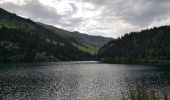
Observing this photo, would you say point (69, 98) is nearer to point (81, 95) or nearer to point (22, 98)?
point (81, 95)

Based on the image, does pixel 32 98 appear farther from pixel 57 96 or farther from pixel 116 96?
pixel 116 96

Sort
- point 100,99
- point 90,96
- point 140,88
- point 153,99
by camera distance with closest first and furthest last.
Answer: point 153,99 → point 140,88 → point 100,99 → point 90,96

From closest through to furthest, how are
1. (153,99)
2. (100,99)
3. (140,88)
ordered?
(153,99)
(140,88)
(100,99)

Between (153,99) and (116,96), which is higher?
(153,99)

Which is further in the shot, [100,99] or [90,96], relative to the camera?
[90,96]

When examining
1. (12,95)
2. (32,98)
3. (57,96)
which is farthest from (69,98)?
(12,95)

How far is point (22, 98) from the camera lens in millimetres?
70562

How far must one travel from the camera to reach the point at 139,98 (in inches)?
898

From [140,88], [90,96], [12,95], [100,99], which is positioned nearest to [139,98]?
[140,88]

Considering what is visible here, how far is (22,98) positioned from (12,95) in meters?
5.48

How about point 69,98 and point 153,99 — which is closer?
point 153,99

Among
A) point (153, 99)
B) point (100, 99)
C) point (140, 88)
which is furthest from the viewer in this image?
point (100, 99)

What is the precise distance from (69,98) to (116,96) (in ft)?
39.6

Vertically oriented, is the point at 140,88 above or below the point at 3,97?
above
